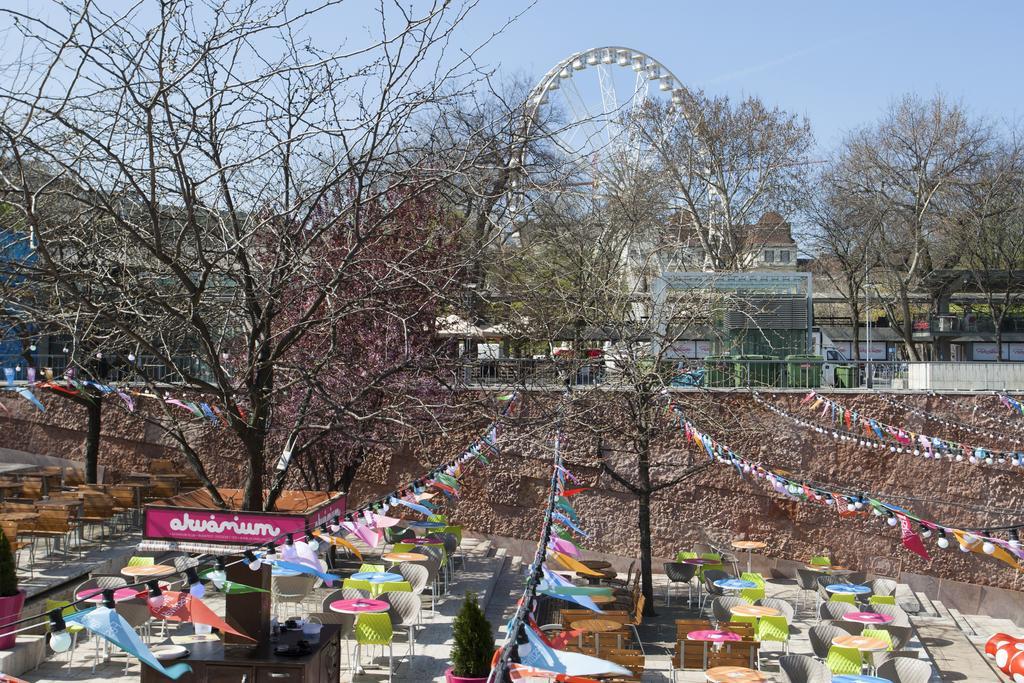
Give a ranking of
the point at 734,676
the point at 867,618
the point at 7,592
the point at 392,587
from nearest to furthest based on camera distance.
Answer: the point at 734,676 < the point at 7,592 < the point at 867,618 < the point at 392,587

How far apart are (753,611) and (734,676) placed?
3159mm

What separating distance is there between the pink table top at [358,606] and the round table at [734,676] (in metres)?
3.88

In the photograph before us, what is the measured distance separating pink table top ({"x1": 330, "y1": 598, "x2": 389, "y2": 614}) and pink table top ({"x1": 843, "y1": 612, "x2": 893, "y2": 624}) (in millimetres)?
5974

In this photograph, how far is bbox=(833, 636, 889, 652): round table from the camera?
11750mm

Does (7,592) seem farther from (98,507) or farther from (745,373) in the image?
(745,373)

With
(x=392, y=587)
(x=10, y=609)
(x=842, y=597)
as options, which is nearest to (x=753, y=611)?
(x=842, y=597)

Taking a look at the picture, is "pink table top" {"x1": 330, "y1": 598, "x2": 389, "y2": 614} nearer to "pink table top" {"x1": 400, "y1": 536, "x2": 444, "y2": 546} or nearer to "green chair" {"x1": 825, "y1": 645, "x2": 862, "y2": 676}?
"pink table top" {"x1": 400, "y1": 536, "x2": 444, "y2": 546}

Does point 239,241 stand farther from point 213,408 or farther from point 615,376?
point 615,376

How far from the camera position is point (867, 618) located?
44.4 feet

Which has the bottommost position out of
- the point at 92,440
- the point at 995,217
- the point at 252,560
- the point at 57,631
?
the point at 57,631

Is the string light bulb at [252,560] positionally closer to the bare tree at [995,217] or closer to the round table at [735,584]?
the round table at [735,584]

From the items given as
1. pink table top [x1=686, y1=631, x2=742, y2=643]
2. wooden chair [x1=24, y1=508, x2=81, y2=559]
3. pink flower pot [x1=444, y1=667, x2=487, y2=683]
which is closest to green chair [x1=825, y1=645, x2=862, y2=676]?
pink table top [x1=686, y1=631, x2=742, y2=643]

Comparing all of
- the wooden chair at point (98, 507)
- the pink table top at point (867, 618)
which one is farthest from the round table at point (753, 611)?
the wooden chair at point (98, 507)

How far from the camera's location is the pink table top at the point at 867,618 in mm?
13387
